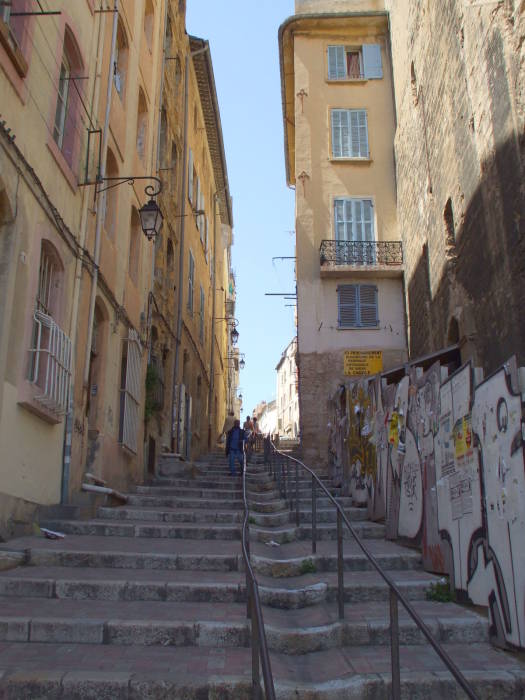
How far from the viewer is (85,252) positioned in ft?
31.4

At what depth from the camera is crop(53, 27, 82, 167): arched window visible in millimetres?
9273

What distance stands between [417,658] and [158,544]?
3627mm

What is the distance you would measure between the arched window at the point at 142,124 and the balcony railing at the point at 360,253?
22.8 feet

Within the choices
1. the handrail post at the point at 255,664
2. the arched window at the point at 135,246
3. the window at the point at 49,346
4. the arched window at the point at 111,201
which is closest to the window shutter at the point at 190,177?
the arched window at the point at 135,246

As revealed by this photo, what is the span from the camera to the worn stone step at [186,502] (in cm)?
1030

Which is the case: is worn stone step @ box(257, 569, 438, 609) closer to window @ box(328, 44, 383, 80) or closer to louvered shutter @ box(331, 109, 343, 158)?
louvered shutter @ box(331, 109, 343, 158)

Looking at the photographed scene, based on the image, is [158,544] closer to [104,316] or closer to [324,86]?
[104,316]

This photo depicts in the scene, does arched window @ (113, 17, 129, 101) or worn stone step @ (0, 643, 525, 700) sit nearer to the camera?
worn stone step @ (0, 643, 525, 700)

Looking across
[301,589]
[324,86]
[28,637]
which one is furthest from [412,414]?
[324,86]

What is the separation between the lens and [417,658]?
489 cm

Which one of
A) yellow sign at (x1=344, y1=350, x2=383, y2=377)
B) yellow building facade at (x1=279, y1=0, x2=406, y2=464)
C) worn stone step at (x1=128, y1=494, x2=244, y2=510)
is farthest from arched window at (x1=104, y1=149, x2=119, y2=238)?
yellow sign at (x1=344, y1=350, x2=383, y2=377)

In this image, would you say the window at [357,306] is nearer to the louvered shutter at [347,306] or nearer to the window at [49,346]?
the louvered shutter at [347,306]

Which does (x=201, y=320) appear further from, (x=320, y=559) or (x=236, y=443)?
(x=320, y=559)

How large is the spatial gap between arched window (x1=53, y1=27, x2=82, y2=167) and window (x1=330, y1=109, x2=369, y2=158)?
1210 cm
